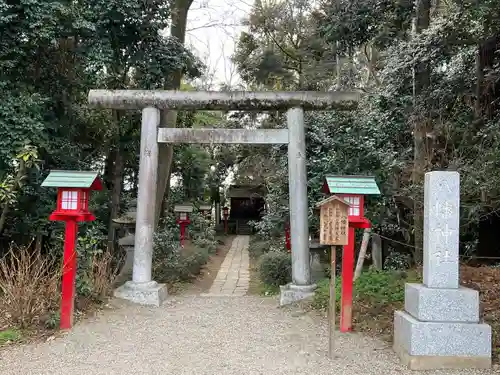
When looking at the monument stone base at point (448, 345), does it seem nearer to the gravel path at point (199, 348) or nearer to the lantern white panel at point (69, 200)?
the gravel path at point (199, 348)

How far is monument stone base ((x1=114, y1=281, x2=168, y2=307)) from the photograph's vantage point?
21.8ft

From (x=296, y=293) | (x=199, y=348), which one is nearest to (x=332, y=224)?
(x=199, y=348)

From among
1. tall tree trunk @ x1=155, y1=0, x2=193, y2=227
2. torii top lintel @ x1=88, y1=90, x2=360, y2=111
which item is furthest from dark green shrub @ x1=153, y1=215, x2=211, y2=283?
torii top lintel @ x1=88, y1=90, x2=360, y2=111

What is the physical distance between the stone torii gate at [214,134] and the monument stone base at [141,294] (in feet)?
0.23

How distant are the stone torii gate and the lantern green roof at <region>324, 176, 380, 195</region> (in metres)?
1.34

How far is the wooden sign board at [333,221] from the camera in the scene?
14.5ft

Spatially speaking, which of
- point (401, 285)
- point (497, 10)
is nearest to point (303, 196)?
point (401, 285)

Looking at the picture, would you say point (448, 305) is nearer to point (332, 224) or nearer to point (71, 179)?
point (332, 224)

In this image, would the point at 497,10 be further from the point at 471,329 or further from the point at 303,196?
the point at 471,329

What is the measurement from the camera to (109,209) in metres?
12.4

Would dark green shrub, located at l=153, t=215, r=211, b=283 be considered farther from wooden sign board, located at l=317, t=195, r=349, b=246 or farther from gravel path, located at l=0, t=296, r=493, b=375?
wooden sign board, located at l=317, t=195, r=349, b=246

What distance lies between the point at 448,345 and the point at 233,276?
24.1 ft

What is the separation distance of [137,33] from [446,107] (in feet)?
20.8

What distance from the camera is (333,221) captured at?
4.43 m
